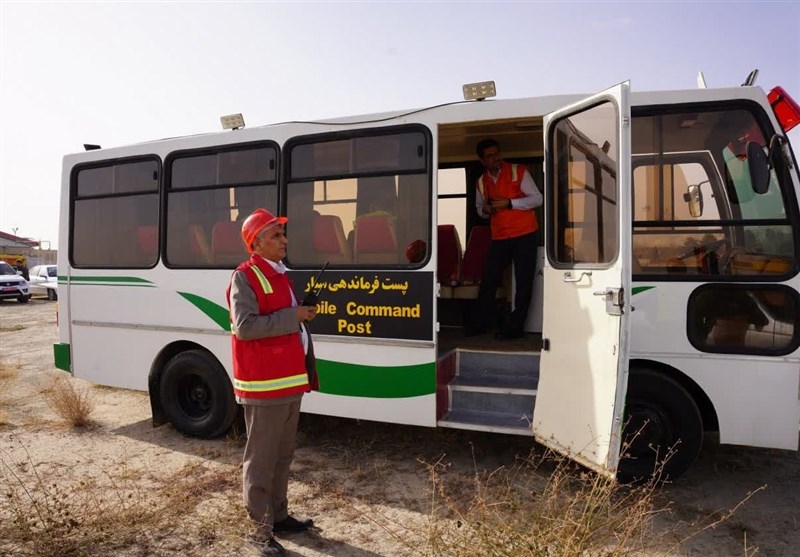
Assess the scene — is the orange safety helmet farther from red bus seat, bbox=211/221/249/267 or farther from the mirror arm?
the mirror arm

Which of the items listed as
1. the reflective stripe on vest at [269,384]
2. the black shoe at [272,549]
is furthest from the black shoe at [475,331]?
the black shoe at [272,549]

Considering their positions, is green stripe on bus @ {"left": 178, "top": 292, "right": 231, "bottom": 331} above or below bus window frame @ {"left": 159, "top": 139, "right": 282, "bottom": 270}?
below

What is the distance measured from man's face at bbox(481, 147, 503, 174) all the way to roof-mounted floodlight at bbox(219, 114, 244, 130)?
7.19 feet

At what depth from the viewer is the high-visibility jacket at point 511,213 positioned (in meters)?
4.94

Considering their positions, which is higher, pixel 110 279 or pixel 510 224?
pixel 510 224

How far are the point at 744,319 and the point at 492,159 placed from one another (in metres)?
2.35

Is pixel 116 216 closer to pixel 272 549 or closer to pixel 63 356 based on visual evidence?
pixel 63 356

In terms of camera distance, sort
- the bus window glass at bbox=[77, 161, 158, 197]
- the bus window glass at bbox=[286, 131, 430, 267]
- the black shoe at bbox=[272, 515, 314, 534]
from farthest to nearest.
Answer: the bus window glass at bbox=[77, 161, 158, 197], the bus window glass at bbox=[286, 131, 430, 267], the black shoe at bbox=[272, 515, 314, 534]

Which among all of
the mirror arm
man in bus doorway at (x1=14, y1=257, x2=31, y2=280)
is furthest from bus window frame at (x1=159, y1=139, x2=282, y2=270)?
man in bus doorway at (x1=14, y1=257, x2=31, y2=280)

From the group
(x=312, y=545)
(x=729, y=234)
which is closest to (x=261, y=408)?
(x=312, y=545)

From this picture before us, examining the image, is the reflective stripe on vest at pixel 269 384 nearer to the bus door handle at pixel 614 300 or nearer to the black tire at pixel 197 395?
the bus door handle at pixel 614 300

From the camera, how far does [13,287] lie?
21.4 m

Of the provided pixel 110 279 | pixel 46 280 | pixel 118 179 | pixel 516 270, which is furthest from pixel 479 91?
pixel 46 280

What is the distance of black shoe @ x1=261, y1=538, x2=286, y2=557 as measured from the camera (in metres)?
3.17
